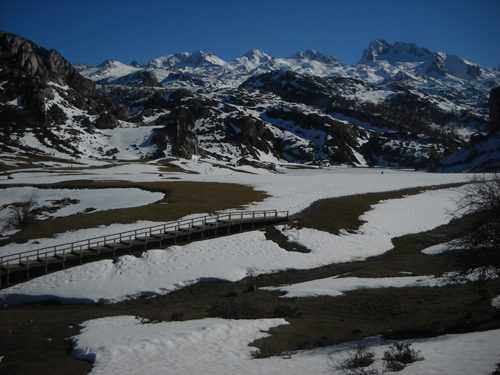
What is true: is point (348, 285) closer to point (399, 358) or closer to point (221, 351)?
point (399, 358)

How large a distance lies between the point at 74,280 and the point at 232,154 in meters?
173

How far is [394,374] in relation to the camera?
10.3m

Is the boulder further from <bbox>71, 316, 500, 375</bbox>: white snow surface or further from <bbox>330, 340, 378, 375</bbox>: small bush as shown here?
<bbox>330, 340, 378, 375</bbox>: small bush

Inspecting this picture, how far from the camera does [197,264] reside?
94.4 feet

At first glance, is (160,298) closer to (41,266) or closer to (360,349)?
(41,266)

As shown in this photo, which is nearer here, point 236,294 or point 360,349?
point 360,349

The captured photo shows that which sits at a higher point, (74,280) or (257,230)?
(257,230)

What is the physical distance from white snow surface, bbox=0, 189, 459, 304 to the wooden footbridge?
50.3 inches

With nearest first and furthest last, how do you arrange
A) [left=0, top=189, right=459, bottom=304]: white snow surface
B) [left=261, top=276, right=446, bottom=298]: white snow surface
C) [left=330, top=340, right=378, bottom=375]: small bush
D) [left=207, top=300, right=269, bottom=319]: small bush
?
[left=330, top=340, right=378, bottom=375]: small bush
[left=207, top=300, right=269, bottom=319]: small bush
[left=261, top=276, right=446, bottom=298]: white snow surface
[left=0, top=189, right=459, bottom=304]: white snow surface

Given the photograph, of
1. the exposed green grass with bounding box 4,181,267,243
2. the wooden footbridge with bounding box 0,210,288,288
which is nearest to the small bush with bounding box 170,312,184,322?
the wooden footbridge with bounding box 0,210,288,288

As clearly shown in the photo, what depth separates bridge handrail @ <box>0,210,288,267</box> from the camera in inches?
1073

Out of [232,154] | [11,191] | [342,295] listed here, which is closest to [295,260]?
[342,295]

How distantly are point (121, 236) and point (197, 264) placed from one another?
8769 mm

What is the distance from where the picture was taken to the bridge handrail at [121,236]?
27.2 m
